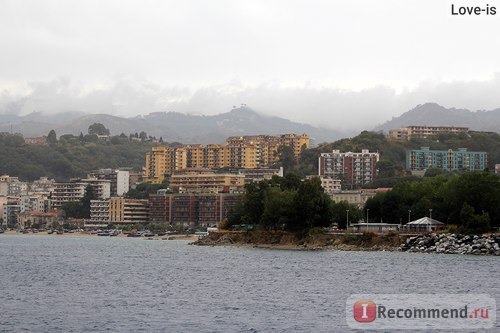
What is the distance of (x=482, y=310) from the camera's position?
54.8 m

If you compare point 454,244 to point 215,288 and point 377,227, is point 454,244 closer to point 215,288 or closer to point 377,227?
point 377,227

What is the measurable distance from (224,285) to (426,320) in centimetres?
2286

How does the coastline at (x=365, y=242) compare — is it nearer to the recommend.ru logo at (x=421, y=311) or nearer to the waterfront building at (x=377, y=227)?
the waterfront building at (x=377, y=227)

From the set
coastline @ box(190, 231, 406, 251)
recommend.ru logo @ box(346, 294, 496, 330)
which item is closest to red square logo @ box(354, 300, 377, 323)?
recommend.ru logo @ box(346, 294, 496, 330)

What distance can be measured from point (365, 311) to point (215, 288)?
645 inches

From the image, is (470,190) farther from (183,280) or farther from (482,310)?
(482,310)

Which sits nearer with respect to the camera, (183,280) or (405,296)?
(405,296)

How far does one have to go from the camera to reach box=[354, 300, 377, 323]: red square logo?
169ft

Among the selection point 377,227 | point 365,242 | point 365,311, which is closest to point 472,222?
point 365,242

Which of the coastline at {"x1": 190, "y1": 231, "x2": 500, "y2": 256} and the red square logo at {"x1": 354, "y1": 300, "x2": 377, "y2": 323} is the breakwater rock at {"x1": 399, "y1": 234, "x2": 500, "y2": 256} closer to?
the coastline at {"x1": 190, "y1": 231, "x2": 500, "y2": 256}

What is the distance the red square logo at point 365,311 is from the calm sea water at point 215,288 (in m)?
0.89

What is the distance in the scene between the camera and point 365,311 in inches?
2151

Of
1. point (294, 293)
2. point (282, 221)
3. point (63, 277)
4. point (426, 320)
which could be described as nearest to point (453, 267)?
point (294, 293)

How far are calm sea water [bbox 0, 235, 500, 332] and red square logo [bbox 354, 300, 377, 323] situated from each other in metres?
0.89
